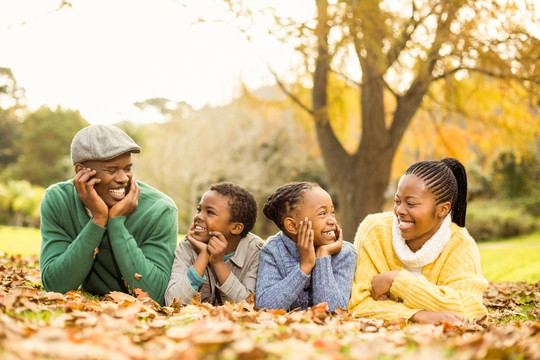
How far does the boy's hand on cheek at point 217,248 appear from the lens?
4.16 m

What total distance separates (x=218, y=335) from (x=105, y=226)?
81.7 inches

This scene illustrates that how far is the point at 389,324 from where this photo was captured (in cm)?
369

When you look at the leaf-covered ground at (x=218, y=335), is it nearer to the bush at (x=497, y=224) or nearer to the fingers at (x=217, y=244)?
the fingers at (x=217, y=244)

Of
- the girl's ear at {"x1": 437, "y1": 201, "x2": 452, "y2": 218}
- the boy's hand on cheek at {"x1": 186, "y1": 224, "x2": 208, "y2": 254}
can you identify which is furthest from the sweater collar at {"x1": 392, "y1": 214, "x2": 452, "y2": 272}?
the boy's hand on cheek at {"x1": 186, "y1": 224, "x2": 208, "y2": 254}

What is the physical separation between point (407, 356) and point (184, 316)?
5.35 ft

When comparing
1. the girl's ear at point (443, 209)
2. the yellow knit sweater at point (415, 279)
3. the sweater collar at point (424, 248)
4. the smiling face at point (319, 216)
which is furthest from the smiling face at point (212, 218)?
the girl's ear at point (443, 209)

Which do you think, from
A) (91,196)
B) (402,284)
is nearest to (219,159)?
(91,196)

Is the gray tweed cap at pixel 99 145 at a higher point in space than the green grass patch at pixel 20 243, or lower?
higher

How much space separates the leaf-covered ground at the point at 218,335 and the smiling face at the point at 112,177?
82cm

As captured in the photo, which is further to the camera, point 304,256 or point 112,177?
point 112,177

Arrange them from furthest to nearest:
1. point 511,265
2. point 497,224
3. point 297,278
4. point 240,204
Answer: point 497,224 → point 511,265 → point 240,204 → point 297,278

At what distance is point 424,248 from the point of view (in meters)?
4.18

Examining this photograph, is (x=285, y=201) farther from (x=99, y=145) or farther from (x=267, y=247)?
(x=99, y=145)

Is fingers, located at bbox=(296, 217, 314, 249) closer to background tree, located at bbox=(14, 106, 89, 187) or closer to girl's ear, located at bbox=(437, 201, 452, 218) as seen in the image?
girl's ear, located at bbox=(437, 201, 452, 218)
